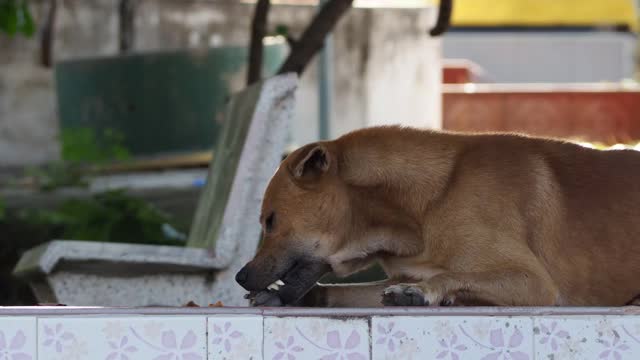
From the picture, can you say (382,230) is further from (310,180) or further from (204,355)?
(204,355)

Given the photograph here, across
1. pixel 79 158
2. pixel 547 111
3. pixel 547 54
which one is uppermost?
pixel 79 158

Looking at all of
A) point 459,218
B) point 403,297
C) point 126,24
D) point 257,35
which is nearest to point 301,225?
point 459,218

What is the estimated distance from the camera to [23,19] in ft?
31.2

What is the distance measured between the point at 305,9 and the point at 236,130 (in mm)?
10588

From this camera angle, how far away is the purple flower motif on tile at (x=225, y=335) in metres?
3.93

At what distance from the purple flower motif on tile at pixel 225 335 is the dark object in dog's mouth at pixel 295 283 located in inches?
47.1

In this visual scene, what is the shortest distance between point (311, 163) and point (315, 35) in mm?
3401

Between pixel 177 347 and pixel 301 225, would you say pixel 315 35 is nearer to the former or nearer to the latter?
pixel 301 225

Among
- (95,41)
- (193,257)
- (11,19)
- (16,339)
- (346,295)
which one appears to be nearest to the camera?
(16,339)

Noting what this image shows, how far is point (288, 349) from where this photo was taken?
396cm

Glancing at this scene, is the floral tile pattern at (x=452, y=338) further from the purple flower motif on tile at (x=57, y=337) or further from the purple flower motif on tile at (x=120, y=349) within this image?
the purple flower motif on tile at (x=57, y=337)

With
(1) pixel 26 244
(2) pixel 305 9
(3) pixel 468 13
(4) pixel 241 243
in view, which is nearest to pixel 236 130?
(4) pixel 241 243

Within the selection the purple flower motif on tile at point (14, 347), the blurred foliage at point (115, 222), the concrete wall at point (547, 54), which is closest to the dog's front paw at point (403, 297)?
the purple flower motif on tile at point (14, 347)

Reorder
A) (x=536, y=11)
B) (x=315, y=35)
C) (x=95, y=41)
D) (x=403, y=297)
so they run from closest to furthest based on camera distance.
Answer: (x=403, y=297)
(x=315, y=35)
(x=95, y=41)
(x=536, y=11)
